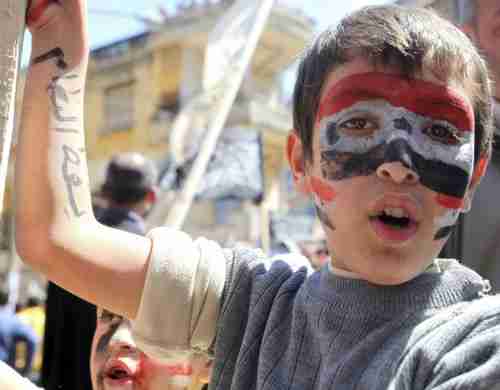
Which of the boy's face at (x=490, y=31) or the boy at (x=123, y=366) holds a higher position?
the boy's face at (x=490, y=31)

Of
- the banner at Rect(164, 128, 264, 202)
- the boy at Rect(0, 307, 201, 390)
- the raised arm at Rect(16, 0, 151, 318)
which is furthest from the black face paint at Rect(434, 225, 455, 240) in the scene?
the banner at Rect(164, 128, 264, 202)

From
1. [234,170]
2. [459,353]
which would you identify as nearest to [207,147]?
[234,170]

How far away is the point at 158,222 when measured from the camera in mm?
5145

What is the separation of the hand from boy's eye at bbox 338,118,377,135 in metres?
0.47

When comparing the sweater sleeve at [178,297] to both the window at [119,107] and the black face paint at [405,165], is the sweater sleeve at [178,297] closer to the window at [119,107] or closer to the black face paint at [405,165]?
the black face paint at [405,165]

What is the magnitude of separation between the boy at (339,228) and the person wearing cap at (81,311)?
1.67 meters

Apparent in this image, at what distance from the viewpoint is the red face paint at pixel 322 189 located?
4.08 ft

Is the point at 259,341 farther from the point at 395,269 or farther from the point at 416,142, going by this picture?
the point at 416,142

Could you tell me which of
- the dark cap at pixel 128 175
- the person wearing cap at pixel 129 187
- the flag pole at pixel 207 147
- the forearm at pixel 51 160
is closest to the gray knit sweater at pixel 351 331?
the forearm at pixel 51 160

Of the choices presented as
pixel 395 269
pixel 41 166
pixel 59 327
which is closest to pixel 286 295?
pixel 395 269

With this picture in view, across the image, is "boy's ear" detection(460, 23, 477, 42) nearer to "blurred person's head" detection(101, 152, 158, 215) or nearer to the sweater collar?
the sweater collar

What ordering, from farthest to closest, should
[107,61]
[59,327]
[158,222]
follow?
[107,61]
[158,222]
[59,327]

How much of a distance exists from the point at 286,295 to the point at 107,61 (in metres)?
21.0

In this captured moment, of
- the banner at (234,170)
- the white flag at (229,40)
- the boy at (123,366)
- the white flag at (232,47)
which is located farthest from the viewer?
the banner at (234,170)
